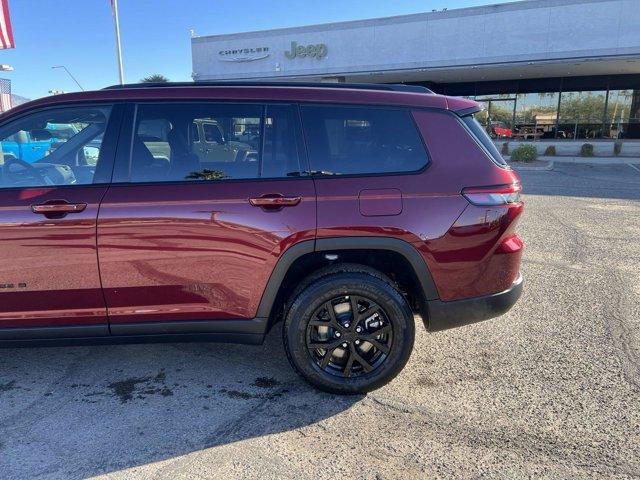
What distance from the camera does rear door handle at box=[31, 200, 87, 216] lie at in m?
2.73

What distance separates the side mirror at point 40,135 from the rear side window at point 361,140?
70.2 inches

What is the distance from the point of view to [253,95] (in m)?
2.94

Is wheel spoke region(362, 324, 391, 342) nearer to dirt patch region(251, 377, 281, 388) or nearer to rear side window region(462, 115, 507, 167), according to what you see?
dirt patch region(251, 377, 281, 388)

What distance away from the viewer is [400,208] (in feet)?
9.25

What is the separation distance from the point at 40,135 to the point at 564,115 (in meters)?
26.1

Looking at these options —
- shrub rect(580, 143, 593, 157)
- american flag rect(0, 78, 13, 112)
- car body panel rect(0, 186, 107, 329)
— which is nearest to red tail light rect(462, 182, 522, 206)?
car body panel rect(0, 186, 107, 329)

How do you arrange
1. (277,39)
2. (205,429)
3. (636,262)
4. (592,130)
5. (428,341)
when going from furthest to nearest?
(277,39)
(592,130)
(636,262)
(428,341)
(205,429)

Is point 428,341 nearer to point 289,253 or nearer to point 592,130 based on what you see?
point 289,253

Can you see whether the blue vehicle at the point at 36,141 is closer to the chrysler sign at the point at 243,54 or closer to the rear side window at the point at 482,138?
the rear side window at the point at 482,138

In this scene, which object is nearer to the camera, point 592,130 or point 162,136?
point 162,136

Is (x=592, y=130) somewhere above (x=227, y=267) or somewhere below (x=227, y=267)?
above

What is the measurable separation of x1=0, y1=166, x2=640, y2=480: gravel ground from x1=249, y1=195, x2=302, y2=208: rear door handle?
126cm

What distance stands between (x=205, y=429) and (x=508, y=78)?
26.4 meters

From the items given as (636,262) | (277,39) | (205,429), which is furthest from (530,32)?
(205,429)
